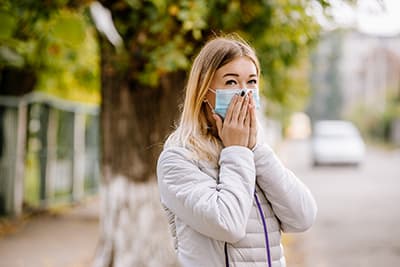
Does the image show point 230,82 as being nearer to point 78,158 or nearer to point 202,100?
point 202,100

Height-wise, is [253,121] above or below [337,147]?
above

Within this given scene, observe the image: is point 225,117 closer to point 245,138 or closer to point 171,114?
point 245,138

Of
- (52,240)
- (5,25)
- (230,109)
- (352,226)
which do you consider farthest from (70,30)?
(352,226)

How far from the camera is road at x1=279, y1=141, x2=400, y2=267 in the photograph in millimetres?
8750

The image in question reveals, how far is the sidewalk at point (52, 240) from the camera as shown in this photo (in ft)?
28.2

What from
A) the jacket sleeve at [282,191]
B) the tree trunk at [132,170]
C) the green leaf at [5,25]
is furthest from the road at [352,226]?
the jacket sleeve at [282,191]

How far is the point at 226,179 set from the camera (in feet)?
7.03

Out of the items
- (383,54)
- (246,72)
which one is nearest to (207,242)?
(246,72)

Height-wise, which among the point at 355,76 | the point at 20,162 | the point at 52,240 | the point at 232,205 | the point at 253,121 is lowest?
the point at 52,240

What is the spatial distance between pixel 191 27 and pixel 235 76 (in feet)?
10.4

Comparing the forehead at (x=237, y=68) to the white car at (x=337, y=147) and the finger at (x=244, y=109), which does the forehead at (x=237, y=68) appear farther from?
the white car at (x=337, y=147)

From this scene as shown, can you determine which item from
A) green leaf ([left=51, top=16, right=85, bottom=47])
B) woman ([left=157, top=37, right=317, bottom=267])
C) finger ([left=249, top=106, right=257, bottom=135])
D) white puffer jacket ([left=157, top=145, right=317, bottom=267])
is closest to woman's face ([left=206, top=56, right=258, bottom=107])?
woman ([left=157, top=37, right=317, bottom=267])

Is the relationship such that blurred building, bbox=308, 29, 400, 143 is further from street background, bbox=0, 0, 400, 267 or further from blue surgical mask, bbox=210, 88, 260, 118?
blue surgical mask, bbox=210, 88, 260, 118

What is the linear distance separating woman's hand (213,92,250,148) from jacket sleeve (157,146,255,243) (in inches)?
1.3
